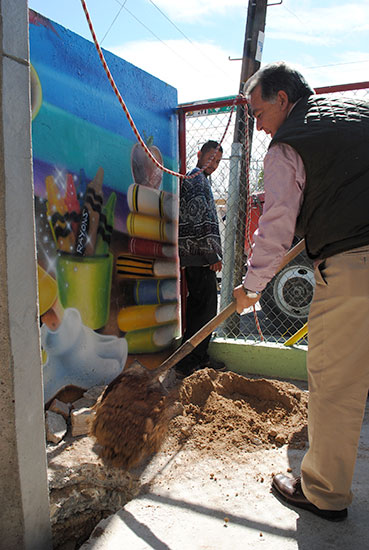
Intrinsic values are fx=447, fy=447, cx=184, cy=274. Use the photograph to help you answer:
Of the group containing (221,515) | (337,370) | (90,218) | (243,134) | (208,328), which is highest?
(243,134)

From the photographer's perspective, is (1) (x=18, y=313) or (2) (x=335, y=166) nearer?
(1) (x=18, y=313)

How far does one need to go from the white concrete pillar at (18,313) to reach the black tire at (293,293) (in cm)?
395

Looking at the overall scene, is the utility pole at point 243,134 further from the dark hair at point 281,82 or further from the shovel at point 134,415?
the dark hair at point 281,82

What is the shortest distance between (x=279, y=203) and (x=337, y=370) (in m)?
0.80

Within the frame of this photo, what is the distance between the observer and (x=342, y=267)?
1999 millimetres

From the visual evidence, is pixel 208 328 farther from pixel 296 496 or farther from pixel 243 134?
pixel 243 134

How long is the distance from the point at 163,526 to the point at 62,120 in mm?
2565

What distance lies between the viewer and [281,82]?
2127 mm

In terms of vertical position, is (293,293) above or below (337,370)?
above

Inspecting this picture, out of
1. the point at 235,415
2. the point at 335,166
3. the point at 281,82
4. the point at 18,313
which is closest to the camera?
the point at 18,313

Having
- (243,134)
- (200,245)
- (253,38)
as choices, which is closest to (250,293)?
(200,245)

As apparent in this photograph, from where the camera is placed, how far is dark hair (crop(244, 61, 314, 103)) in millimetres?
2129

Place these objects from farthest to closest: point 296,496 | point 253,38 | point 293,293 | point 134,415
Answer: point 293,293, point 253,38, point 134,415, point 296,496

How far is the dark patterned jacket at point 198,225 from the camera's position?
3977 mm
